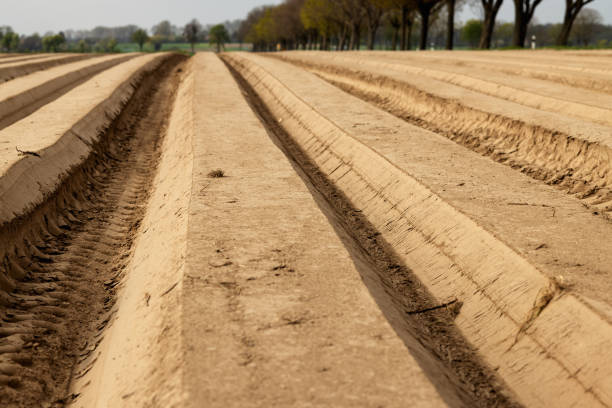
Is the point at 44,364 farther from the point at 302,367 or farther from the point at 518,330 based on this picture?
the point at 518,330

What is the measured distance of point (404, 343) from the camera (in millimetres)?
3189

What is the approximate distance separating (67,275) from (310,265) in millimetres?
2121

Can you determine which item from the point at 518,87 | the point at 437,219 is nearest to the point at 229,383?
the point at 437,219

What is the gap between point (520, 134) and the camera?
8336mm

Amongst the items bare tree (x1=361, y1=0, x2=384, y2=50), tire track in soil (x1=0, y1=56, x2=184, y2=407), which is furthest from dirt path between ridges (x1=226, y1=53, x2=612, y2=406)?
bare tree (x1=361, y1=0, x2=384, y2=50)

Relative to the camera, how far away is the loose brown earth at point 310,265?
9.97ft

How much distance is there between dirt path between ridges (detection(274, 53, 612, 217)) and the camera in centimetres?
667

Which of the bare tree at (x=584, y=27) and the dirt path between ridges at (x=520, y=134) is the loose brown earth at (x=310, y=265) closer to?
the dirt path between ridges at (x=520, y=134)

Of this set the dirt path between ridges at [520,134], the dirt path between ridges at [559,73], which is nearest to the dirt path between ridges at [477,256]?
the dirt path between ridges at [520,134]

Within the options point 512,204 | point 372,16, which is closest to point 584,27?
point 372,16

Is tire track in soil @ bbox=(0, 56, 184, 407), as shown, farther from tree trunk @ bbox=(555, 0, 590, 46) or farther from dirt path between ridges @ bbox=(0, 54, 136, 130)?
tree trunk @ bbox=(555, 0, 590, 46)

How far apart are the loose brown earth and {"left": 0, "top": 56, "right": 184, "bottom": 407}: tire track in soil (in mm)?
20

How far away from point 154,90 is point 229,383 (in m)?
15.1

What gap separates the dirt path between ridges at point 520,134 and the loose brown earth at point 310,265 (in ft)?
0.14
